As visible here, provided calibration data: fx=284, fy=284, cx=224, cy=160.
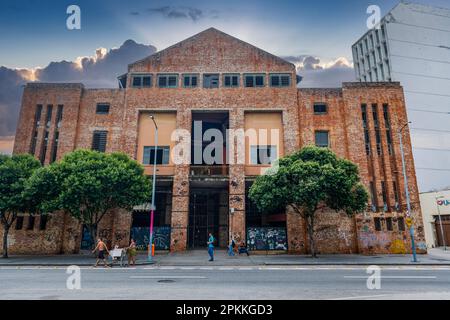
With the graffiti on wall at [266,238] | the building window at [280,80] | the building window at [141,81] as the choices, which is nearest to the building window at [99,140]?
the building window at [141,81]

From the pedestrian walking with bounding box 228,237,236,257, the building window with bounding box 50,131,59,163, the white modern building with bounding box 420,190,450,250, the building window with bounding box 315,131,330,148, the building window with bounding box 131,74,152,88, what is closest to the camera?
the pedestrian walking with bounding box 228,237,236,257

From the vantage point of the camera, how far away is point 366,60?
163 ft

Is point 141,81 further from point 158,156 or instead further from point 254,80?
point 254,80

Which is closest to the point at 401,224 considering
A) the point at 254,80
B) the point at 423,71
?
the point at 254,80

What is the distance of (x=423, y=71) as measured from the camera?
41.9m

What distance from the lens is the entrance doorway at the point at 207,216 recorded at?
96.2ft

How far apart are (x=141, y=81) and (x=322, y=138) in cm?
1870

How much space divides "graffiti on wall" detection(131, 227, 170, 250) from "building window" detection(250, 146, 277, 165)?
10.2 m

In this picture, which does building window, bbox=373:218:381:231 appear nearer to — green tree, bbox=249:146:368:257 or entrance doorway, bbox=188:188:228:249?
green tree, bbox=249:146:368:257

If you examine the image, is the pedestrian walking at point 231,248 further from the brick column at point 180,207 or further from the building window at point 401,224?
the building window at point 401,224

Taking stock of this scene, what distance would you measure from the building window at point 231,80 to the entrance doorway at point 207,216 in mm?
10820

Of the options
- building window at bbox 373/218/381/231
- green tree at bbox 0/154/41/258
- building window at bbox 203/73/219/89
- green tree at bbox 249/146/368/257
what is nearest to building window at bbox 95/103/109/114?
green tree at bbox 0/154/41/258

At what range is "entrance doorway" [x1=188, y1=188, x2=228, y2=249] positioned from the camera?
96.2ft
